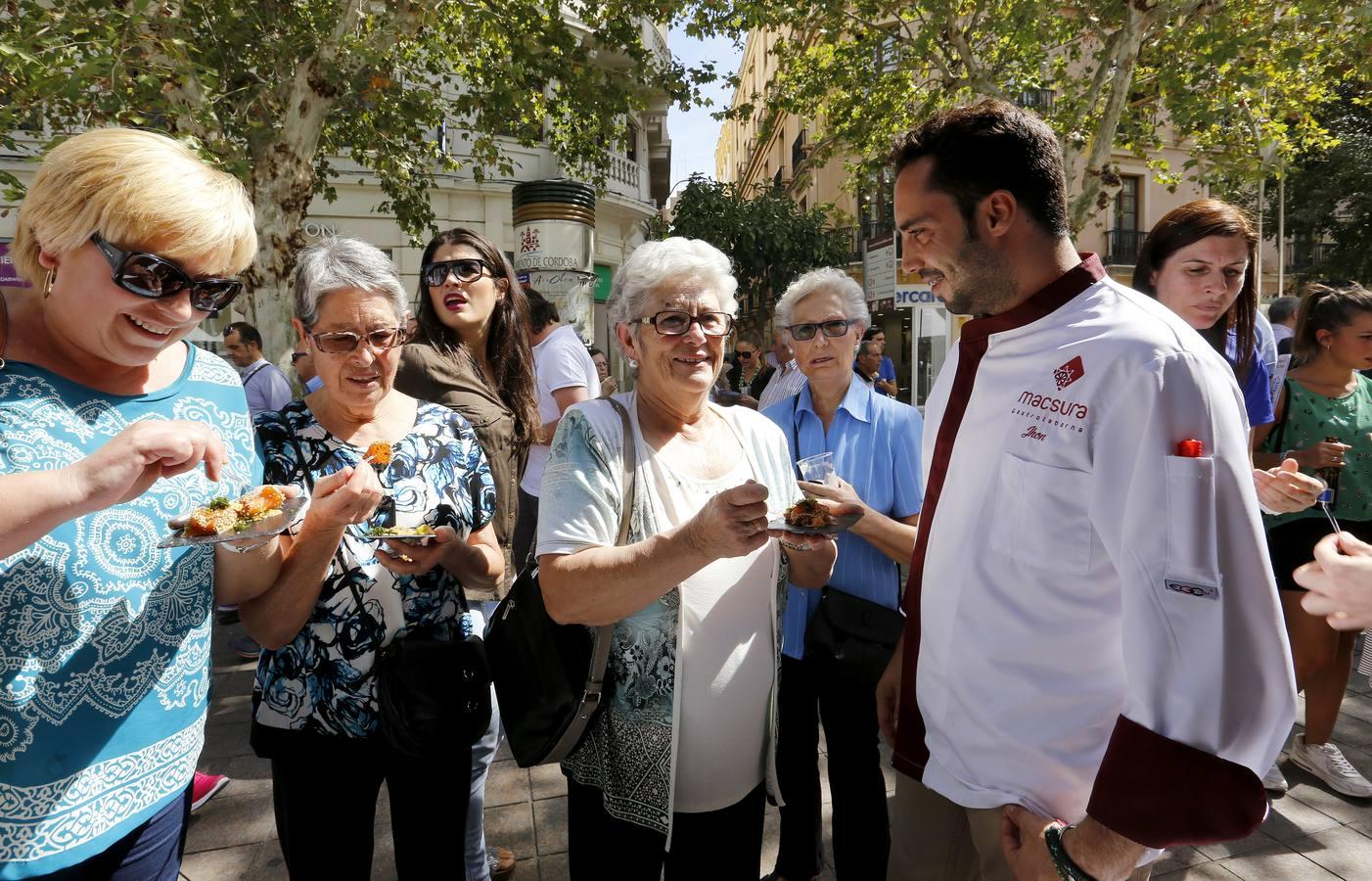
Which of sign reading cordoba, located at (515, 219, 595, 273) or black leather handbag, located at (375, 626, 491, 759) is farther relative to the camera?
sign reading cordoba, located at (515, 219, 595, 273)

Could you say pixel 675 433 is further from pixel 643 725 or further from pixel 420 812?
pixel 420 812

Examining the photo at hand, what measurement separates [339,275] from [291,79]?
311 inches

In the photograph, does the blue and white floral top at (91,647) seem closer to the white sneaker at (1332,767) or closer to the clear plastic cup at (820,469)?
the clear plastic cup at (820,469)

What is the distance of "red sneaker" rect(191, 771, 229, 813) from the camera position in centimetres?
353

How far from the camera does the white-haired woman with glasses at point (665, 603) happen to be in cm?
183

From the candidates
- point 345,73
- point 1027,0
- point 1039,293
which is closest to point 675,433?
point 1039,293

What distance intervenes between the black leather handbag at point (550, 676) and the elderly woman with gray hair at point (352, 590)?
0.24 meters

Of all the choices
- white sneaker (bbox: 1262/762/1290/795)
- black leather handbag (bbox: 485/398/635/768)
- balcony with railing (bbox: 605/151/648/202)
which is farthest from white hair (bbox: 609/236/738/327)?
balcony with railing (bbox: 605/151/648/202)

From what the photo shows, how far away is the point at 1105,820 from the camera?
1307mm

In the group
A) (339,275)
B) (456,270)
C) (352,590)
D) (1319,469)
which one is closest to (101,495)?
(352,590)

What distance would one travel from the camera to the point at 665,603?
194 centimetres

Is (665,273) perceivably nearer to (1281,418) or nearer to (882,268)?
(1281,418)

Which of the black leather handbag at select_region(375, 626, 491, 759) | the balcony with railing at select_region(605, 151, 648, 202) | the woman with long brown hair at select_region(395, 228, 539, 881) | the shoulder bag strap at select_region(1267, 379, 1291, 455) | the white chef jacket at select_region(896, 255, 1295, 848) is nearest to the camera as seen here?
the white chef jacket at select_region(896, 255, 1295, 848)

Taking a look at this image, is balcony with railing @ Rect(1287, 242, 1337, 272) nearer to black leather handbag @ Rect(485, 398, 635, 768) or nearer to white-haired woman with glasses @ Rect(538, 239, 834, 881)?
white-haired woman with glasses @ Rect(538, 239, 834, 881)
